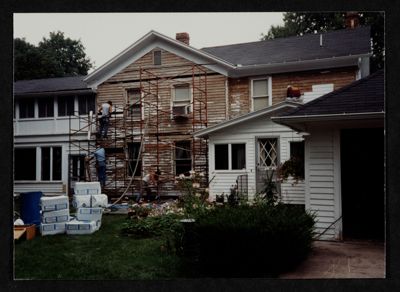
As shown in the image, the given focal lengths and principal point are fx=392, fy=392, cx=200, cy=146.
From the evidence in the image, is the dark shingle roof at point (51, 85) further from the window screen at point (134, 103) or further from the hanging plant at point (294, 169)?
the hanging plant at point (294, 169)

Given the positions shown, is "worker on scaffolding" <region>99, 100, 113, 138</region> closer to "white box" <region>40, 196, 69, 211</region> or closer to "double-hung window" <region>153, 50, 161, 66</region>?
"double-hung window" <region>153, 50, 161, 66</region>

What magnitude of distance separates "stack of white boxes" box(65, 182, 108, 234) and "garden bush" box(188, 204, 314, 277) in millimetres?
2158

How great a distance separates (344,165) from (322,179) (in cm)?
34

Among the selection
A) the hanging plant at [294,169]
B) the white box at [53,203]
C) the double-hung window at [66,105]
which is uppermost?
the double-hung window at [66,105]

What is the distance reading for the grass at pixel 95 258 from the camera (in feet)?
13.4

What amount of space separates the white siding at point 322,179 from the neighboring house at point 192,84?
2829 mm

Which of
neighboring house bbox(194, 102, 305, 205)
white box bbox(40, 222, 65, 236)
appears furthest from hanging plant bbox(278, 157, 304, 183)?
white box bbox(40, 222, 65, 236)

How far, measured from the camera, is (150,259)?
4422 millimetres

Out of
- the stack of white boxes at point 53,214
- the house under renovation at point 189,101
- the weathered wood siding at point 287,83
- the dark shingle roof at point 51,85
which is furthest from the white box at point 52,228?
the dark shingle roof at point 51,85

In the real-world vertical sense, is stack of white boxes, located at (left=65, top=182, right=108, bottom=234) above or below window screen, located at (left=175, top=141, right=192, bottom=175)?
below

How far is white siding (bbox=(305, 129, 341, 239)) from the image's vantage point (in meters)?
5.08

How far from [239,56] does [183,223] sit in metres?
5.97

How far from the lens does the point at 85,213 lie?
19.1 feet

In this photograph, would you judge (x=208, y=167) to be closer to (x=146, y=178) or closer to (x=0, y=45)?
(x=146, y=178)
